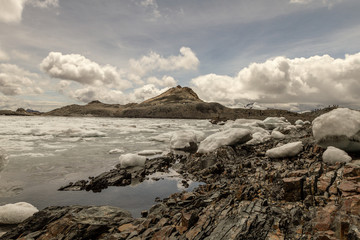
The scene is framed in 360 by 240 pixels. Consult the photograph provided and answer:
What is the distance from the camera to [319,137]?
6441 millimetres

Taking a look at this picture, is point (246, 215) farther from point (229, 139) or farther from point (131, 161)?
point (229, 139)

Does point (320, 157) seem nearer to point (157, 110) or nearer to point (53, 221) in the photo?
point (53, 221)

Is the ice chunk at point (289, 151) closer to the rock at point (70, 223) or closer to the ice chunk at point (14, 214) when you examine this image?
the rock at point (70, 223)

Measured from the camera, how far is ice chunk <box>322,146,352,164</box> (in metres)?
5.44

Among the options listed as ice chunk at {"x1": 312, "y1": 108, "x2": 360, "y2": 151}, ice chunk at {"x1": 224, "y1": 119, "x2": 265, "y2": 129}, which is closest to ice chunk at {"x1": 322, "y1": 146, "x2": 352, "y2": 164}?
ice chunk at {"x1": 312, "y1": 108, "x2": 360, "y2": 151}

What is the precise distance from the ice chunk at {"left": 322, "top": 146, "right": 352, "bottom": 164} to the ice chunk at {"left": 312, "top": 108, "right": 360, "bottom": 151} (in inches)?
16.9

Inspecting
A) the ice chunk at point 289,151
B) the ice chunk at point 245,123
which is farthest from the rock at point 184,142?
the ice chunk at point 245,123

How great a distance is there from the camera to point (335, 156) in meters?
5.57

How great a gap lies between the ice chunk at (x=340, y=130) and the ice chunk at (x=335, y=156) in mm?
429

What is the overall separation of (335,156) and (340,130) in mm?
945

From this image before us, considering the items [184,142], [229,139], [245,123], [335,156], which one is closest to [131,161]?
[229,139]

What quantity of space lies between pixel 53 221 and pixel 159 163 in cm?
558

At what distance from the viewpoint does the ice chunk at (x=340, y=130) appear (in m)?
5.77

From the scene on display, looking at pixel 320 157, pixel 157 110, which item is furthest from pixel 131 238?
pixel 157 110
